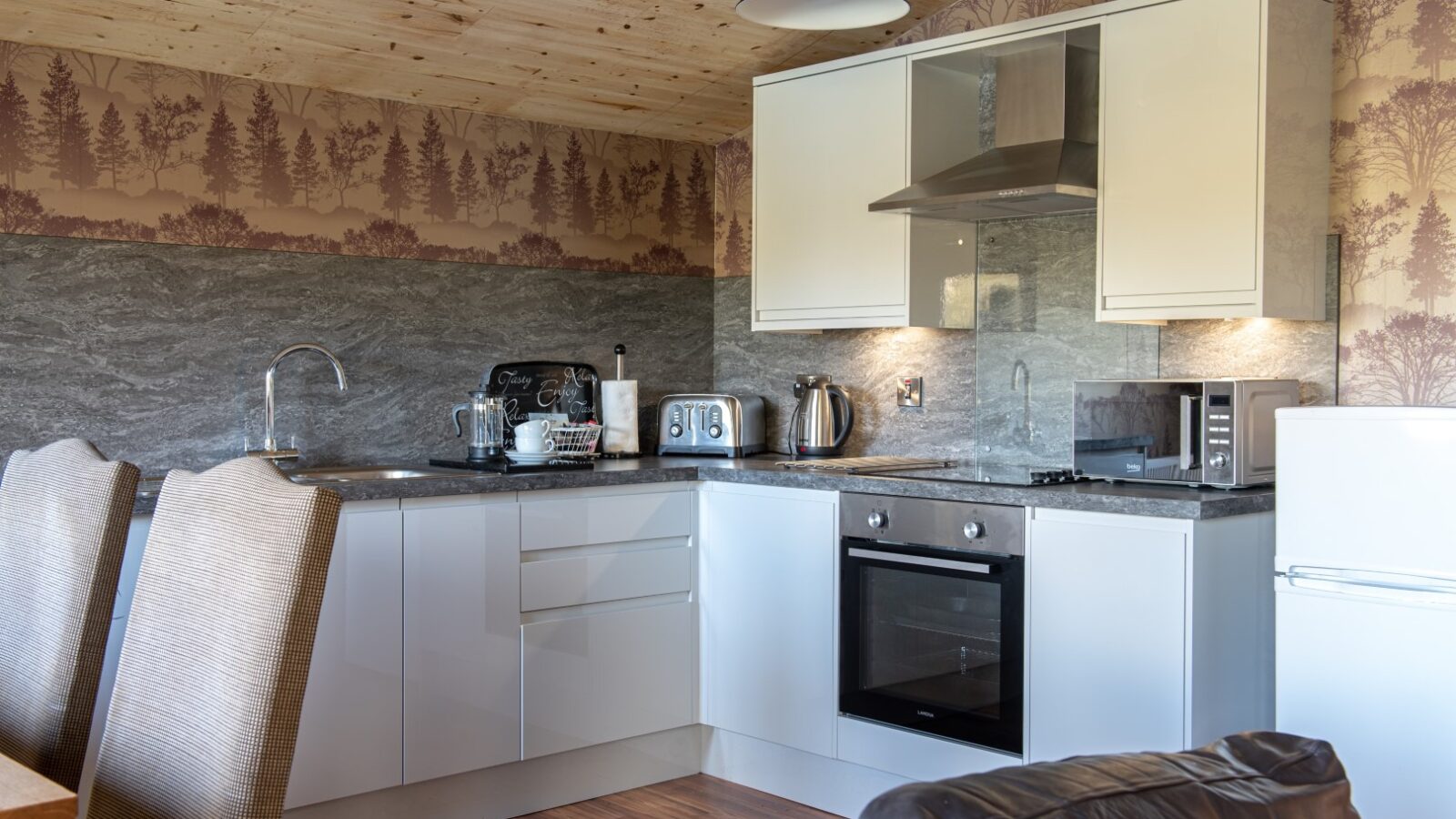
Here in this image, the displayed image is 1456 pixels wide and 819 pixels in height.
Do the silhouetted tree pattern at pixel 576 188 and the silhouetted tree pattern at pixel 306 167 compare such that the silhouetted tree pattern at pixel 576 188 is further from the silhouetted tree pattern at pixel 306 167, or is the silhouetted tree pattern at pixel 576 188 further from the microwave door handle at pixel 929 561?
the microwave door handle at pixel 929 561

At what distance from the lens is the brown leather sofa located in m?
0.89

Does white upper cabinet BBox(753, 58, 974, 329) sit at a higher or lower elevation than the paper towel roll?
higher

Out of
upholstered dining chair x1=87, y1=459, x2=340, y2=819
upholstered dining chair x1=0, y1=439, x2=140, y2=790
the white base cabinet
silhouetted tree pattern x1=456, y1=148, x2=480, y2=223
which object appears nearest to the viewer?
A: upholstered dining chair x1=87, y1=459, x2=340, y2=819

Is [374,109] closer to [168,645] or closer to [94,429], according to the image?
[94,429]

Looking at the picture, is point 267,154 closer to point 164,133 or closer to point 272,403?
point 164,133

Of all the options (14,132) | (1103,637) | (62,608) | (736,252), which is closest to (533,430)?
(736,252)

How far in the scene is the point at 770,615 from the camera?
3611 millimetres

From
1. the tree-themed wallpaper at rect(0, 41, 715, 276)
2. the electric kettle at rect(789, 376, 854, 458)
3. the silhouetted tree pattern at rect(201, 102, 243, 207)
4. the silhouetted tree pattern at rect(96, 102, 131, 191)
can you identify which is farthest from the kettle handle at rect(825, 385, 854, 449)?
the silhouetted tree pattern at rect(96, 102, 131, 191)

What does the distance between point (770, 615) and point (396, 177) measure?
1.70 metres

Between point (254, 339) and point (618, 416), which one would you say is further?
point (618, 416)

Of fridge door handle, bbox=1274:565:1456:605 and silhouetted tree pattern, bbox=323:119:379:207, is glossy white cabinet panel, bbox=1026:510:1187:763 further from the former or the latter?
silhouetted tree pattern, bbox=323:119:379:207

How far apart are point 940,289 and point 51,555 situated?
2521mm

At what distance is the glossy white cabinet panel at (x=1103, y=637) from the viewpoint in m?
2.74

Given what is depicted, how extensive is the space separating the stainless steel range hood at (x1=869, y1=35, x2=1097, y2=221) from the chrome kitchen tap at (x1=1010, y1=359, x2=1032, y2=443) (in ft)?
1.42
